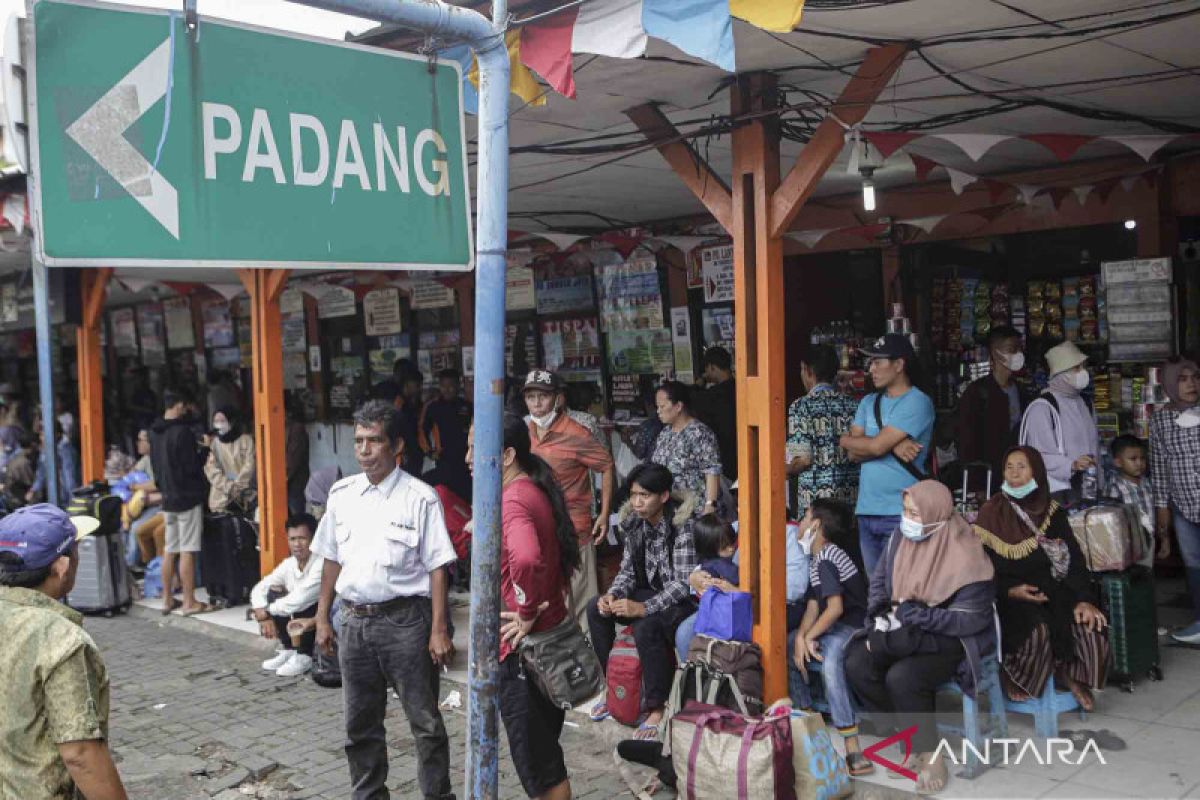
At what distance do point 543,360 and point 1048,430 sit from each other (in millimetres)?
A: 6575

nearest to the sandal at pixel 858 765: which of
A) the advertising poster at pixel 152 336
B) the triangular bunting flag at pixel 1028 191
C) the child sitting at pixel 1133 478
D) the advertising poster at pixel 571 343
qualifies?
the child sitting at pixel 1133 478

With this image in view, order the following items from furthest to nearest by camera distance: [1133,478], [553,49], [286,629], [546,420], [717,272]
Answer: [717,272] → [286,629] → [1133,478] → [546,420] → [553,49]

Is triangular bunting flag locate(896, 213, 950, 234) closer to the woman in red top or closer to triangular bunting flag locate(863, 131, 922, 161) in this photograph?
triangular bunting flag locate(863, 131, 922, 161)

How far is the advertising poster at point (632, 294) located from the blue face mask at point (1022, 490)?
5.78 m

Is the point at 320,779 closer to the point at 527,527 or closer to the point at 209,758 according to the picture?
the point at 209,758

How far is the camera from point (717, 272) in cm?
1002

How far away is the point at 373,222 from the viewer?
2.87 m

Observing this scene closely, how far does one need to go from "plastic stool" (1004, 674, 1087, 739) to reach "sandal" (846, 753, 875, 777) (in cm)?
84

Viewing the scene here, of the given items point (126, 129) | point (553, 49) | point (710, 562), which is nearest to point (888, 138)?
point (553, 49)

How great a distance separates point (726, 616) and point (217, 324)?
1328 cm

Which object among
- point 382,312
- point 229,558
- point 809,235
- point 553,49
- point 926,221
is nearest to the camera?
point 553,49

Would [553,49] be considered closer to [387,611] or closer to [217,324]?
[387,611]

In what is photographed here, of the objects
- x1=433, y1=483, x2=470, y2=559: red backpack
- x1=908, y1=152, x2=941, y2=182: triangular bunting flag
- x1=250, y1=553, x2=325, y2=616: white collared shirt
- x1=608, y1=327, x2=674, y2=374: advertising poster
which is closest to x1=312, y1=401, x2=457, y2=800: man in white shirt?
x1=250, y1=553, x2=325, y2=616: white collared shirt

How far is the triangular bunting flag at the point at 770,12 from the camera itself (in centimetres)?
340
